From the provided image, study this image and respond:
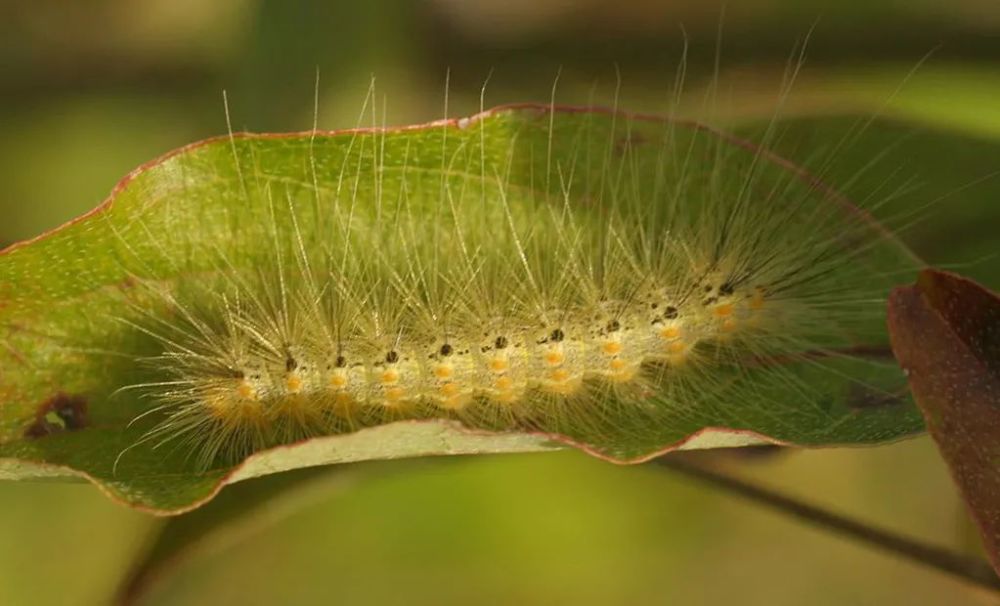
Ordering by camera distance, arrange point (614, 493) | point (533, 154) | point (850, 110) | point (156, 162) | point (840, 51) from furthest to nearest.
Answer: point (840, 51) < point (614, 493) < point (850, 110) < point (533, 154) < point (156, 162)

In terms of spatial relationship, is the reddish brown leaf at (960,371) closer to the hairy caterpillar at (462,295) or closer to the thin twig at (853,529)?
the hairy caterpillar at (462,295)

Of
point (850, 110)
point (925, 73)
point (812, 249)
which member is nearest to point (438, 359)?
point (812, 249)

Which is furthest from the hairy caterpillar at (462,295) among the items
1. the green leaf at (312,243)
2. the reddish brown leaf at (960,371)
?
the reddish brown leaf at (960,371)

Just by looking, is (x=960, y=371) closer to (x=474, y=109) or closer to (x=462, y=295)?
(x=462, y=295)

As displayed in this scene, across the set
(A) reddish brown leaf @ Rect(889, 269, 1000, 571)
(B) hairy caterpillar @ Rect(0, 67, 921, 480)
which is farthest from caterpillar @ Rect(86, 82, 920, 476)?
(A) reddish brown leaf @ Rect(889, 269, 1000, 571)

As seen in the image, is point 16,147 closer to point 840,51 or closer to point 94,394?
point 94,394

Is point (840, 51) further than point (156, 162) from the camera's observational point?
Yes
